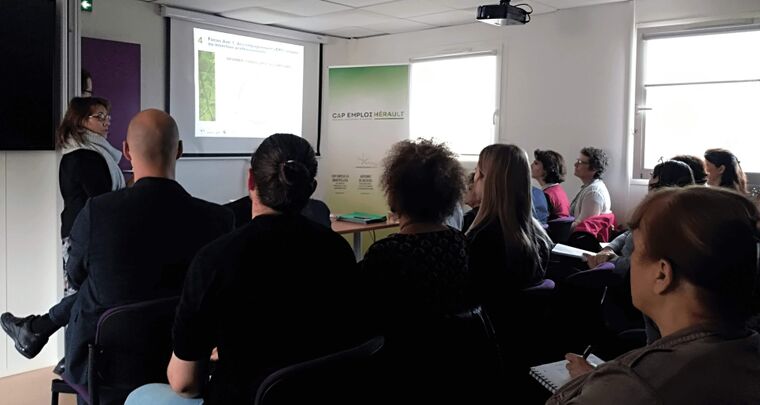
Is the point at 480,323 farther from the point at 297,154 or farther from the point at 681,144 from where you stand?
the point at 681,144

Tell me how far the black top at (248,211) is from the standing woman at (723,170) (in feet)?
8.30

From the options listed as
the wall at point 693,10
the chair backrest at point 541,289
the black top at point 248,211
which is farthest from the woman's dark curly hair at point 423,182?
the wall at point 693,10

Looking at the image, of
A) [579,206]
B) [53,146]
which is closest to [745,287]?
[53,146]

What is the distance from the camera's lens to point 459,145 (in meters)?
6.94

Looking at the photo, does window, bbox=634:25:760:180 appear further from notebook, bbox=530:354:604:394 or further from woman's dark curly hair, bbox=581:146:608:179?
notebook, bbox=530:354:604:394

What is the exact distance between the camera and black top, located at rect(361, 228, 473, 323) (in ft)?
6.37

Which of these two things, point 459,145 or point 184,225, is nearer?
point 184,225

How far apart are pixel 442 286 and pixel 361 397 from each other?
500mm

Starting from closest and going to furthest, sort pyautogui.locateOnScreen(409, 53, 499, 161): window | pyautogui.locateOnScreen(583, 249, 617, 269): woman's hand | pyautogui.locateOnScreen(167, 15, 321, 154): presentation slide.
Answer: pyautogui.locateOnScreen(583, 249, 617, 269): woman's hand → pyautogui.locateOnScreen(167, 15, 321, 154): presentation slide → pyautogui.locateOnScreen(409, 53, 499, 161): window

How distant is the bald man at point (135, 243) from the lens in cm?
203

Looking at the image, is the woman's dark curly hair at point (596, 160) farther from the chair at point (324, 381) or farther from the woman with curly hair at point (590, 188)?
the chair at point (324, 381)

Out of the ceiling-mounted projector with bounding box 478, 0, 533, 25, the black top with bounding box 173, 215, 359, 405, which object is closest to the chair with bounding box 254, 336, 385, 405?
the black top with bounding box 173, 215, 359, 405

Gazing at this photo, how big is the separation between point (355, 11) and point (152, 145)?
4191mm

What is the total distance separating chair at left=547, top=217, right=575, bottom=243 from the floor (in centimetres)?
320
